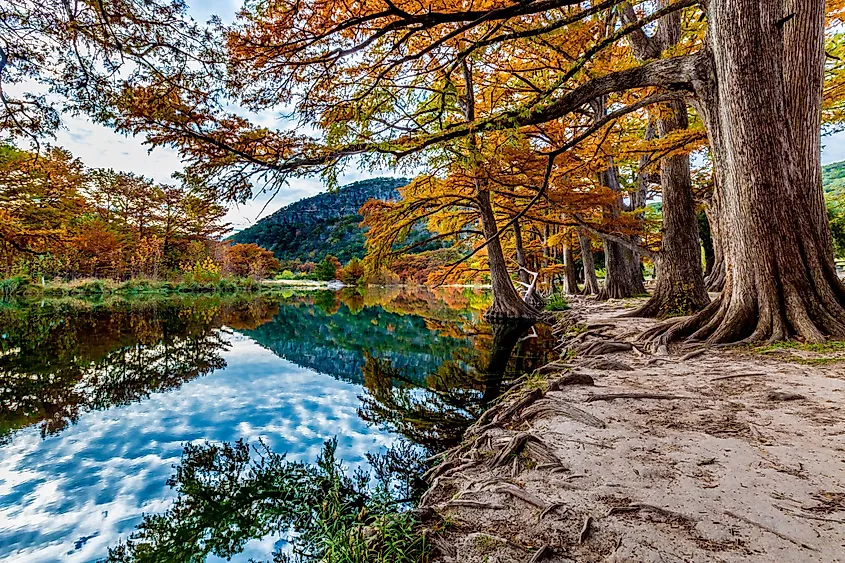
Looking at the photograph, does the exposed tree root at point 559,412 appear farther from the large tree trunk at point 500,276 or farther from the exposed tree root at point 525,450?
the large tree trunk at point 500,276

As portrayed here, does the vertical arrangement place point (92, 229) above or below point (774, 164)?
above

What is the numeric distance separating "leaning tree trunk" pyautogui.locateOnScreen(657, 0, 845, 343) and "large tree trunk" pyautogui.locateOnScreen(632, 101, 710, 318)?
2659mm

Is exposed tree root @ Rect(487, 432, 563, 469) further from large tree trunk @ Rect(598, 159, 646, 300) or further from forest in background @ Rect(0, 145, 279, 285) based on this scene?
forest in background @ Rect(0, 145, 279, 285)

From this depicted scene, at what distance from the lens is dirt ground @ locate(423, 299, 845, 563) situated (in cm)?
138

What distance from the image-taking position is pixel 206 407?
4262 mm

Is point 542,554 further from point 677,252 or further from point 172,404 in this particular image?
point 677,252

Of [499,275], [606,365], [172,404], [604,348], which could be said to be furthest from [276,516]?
[499,275]

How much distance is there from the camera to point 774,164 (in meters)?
4.18

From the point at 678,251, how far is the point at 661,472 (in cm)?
647

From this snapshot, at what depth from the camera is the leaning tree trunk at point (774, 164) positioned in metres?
4.12

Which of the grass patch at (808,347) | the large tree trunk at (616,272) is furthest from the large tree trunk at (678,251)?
the large tree trunk at (616,272)

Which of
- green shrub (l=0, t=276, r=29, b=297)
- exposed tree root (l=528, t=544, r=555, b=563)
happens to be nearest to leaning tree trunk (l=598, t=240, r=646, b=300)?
exposed tree root (l=528, t=544, r=555, b=563)

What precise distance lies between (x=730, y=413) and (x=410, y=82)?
7.97 m

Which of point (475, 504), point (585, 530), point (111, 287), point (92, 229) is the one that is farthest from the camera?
point (92, 229)
